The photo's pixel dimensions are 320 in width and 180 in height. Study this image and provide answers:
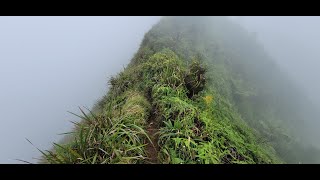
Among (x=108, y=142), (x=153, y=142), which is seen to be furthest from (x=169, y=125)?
(x=108, y=142)

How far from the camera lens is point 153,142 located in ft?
17.2

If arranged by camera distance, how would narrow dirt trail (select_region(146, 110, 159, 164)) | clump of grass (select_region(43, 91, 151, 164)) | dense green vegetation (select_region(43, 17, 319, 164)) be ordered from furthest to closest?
1. narrow dirt trail (select_region(146, 110, 159, 164))
2. dense green vegetation (select_region(43, 17, 319, 164))
3. clump of grass (select_region(43, 91, 151, 164))

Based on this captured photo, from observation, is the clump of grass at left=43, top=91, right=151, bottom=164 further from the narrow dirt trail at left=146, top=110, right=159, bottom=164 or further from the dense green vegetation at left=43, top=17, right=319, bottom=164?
the narrow dirt trail at left=146, top=110, right=159, bottom=164

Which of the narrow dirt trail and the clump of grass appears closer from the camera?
the clump of grass

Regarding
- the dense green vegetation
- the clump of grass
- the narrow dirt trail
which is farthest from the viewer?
the narrow dirt trail

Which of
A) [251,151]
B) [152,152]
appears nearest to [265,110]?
[251,151]

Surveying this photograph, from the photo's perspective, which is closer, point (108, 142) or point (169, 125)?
point (108, 142)

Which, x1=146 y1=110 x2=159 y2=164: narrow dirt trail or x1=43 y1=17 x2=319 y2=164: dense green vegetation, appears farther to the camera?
x1=146 y1=110 x2=159 y2=164: narrow dirt trail

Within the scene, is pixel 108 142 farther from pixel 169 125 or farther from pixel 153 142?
pixel 169 125

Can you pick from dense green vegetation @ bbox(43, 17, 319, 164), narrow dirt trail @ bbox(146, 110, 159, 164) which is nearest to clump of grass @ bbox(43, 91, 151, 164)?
dense green vegetation @ bbox(43, 17, 319, 164)

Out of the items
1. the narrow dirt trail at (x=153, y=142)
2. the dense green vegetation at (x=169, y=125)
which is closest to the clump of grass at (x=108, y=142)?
the dense green vegetation at (x=169, y=125)

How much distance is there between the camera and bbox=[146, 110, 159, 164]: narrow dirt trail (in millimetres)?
4788

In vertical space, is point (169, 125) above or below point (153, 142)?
above
